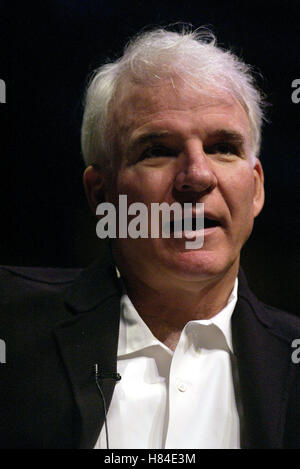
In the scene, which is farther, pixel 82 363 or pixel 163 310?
pixel 163 310

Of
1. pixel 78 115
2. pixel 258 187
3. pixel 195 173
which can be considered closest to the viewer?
pixel 195 173

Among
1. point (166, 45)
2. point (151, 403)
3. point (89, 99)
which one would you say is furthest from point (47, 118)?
point (151, 403)

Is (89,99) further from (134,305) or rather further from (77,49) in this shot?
(134,305)

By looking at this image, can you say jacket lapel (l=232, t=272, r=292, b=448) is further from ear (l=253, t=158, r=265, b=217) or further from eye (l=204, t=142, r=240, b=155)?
eye (l=204, t=142, r=240, b=155)

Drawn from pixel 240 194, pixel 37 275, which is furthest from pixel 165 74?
pixel 37 275

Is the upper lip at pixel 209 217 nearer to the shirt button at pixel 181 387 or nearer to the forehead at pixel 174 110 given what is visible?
the forehead at pixel 174 110

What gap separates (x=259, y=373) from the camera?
1195 mm

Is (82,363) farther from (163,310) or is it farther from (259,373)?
(259,373)

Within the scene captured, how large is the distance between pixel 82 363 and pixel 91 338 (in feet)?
0.20

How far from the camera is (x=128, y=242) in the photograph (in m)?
1.30

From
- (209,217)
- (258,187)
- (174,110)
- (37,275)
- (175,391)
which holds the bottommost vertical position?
(175,391)

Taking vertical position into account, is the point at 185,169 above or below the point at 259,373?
above

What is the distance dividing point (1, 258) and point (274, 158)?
2.51 feet

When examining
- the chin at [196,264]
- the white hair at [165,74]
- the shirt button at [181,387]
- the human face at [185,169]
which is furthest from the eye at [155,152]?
the shirt button at [181,387]
